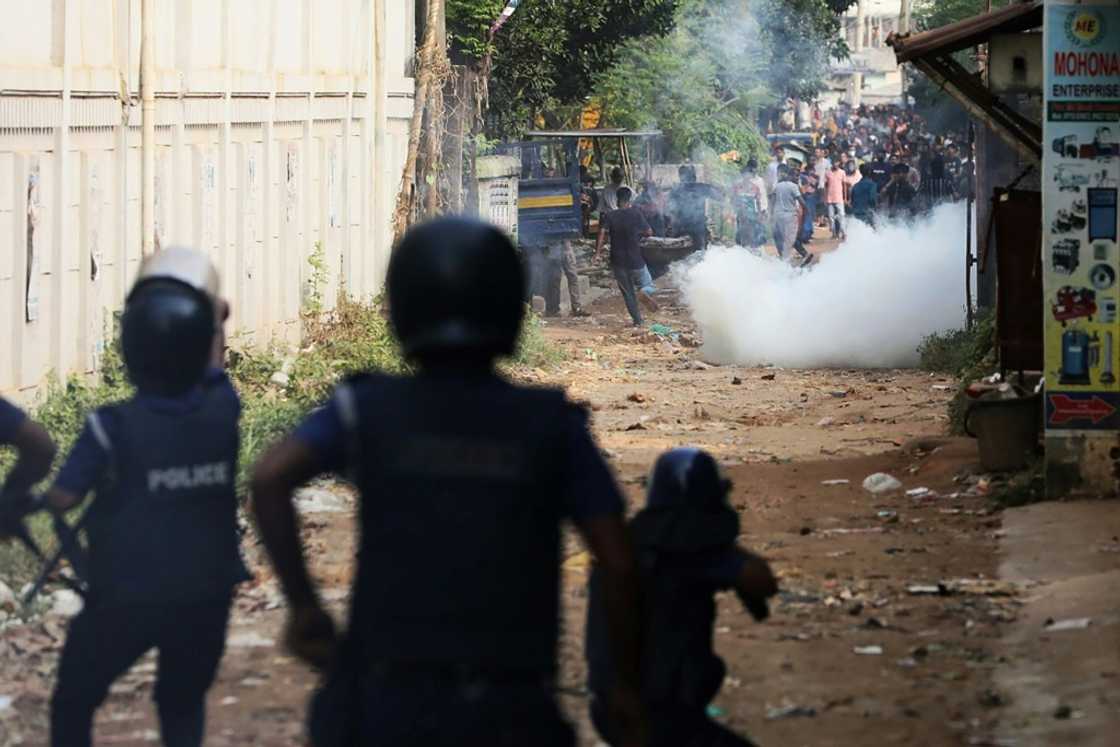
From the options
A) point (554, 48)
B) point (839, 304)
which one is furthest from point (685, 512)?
point (554, 48)

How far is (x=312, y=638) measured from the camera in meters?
3.22

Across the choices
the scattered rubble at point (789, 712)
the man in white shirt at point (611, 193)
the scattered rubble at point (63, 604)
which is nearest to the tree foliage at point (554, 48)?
the man in white shirt at point (611, 193)

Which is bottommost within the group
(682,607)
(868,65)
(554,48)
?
(682,607)

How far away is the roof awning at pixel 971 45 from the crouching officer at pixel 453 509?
7441 mm

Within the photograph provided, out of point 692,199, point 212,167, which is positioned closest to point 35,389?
point 212,167

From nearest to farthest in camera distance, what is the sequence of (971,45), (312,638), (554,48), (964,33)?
(312,638) → (964,33) → (971,45) → (554,48)

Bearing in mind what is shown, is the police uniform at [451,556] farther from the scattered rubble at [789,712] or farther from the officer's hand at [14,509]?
the scattered rubble at [789,712]

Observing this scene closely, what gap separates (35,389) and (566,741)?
27.9 feet

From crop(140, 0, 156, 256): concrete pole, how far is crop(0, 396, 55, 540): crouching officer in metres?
8.52

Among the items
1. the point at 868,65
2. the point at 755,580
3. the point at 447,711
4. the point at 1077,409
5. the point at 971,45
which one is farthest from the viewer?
the point at 868,65

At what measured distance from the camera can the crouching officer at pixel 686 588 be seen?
166 inches

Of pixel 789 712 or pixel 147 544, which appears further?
pixel 789 712

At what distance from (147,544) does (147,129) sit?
8791 mm

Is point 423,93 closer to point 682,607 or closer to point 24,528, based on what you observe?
point 24,528
